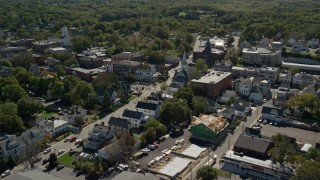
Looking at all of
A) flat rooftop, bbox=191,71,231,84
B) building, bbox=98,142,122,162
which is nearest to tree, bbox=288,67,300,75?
flat rooftop, bbox=191,71,231,84

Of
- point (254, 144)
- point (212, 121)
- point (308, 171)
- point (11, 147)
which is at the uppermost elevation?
point (308, 171)

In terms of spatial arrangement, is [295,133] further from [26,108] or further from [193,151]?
[26,108]

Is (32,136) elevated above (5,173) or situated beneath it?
elevated above

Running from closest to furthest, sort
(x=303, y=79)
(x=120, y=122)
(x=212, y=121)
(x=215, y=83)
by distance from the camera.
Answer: (x=120, y=122)
(x=212, y=121)
(x=215, y=83)
(x=303, y=79)

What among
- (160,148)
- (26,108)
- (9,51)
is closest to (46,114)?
(26,108)

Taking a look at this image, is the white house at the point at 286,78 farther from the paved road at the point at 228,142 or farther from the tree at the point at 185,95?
the tree at the point at 185,95

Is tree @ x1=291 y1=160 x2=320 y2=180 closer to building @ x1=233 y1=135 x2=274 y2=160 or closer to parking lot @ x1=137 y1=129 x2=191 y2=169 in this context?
building @ x1=233 y1=135 x2=274 y2=160

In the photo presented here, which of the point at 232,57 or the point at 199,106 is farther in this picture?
the point at 232,57
